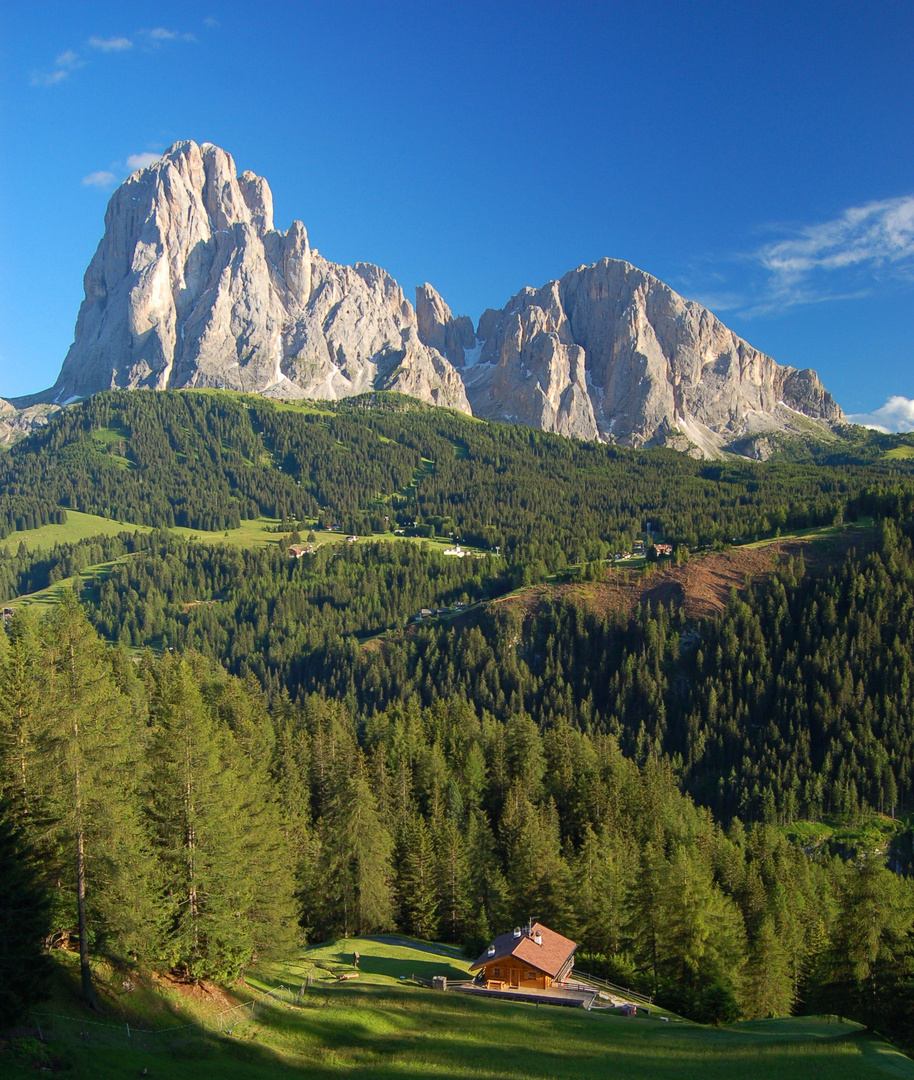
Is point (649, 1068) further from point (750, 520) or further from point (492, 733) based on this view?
point (750, 520)

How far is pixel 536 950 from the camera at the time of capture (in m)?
42.1

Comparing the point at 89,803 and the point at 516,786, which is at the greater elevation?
the point at 89,803

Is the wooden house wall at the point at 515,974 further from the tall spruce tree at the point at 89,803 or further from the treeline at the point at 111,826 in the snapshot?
the tall spruce tree at the point at 89,803

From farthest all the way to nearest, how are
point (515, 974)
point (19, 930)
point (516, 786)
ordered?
point (516, 786) → point (515, 974) → point (19, 930)

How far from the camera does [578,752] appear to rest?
76.4 metres

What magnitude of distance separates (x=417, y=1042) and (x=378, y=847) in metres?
21.1

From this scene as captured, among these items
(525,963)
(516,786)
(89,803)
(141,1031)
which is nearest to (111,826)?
(89,803)

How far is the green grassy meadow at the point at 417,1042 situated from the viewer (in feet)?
→ 79.3

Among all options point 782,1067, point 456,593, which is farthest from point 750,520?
point 782,1067

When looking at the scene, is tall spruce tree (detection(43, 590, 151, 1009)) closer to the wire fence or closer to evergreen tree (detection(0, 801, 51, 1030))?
the wire fence

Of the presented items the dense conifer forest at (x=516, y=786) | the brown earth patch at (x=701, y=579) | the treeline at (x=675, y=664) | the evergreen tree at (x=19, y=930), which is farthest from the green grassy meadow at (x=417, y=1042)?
the brown earth patch at (x=701, y=579)

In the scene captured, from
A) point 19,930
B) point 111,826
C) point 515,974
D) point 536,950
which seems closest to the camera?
point 19,930

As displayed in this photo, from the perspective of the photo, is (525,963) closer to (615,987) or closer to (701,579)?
(615,987)

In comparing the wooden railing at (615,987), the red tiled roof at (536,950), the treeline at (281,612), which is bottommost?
the wooden railing at (615,987)
